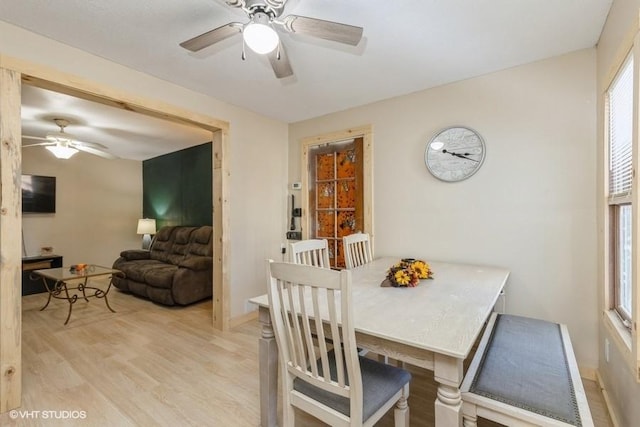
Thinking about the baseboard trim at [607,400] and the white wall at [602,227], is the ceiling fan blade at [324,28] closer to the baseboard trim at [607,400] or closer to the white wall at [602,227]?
the white wall at [602,227]

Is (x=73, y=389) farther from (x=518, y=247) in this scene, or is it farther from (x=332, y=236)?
(x=518, y=247)

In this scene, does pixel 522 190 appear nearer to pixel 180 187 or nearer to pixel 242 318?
pixel 242 318

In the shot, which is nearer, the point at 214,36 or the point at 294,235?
the point at 214,36

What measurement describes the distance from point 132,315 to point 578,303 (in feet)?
15.1

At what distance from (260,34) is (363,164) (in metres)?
2.06

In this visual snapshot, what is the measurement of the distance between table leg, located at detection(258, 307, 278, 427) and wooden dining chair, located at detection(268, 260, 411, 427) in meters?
0.23

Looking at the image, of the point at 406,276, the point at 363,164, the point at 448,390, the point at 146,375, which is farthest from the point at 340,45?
the point at 146,375

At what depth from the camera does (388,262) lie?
2734mm

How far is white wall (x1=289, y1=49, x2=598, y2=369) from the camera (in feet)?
7.15

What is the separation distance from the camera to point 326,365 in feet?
3.86

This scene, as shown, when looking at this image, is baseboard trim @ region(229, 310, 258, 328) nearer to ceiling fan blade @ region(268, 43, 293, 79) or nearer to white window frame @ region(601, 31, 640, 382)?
ceiling fan blade @ region(268, 43, 293, 79)

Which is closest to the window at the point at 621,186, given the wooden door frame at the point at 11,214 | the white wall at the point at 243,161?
the white wall at the point at 243,161

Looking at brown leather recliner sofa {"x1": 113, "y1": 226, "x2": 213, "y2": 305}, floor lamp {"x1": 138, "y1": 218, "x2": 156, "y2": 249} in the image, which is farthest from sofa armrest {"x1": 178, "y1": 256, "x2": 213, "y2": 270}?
floor lamp {"x1": 138, "y1": 218, "x2": 156, "y2": 249}

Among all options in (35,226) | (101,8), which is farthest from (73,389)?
(35,226)
